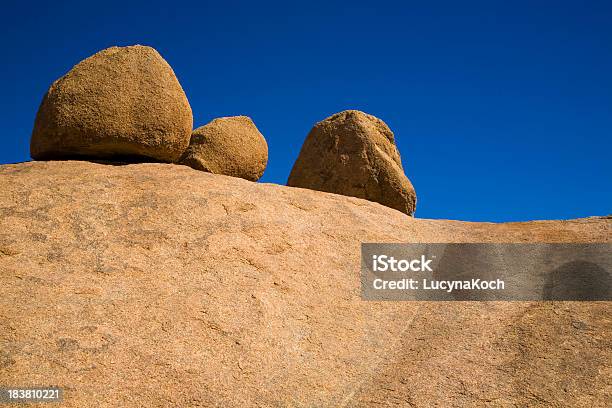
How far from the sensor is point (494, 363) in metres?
5.03

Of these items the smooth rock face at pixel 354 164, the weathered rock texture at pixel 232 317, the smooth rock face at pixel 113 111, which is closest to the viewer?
the weathered rock texture at pixel 232 317

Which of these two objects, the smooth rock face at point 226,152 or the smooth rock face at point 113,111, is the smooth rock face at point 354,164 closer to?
the smooth rock face at point 226,152

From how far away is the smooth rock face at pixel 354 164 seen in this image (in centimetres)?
1110

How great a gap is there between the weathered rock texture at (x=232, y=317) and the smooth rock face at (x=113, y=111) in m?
0.73

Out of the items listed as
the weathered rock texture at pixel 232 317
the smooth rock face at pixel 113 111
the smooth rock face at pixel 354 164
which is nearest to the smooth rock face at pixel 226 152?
the smooth rock face at pixel 354 164

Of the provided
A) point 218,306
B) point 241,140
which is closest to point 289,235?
point 218,306

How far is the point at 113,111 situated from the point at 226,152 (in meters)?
3.47

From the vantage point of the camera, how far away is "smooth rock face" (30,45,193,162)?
8.02 meters

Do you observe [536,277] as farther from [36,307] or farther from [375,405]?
[36,307]

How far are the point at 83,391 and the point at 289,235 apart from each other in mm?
3201

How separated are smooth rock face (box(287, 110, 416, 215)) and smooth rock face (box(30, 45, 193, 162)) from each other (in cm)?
369

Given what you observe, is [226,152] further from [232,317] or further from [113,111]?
[232,317]

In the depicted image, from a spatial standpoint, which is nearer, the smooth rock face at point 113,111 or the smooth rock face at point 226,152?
the smooth rock face at point 113,111

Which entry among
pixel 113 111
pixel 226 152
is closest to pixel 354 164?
pixel 226 152
